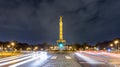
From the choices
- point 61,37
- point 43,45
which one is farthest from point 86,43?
point 61,37

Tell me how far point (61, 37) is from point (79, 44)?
7452 centimetres

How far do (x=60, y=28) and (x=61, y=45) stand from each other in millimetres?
10450

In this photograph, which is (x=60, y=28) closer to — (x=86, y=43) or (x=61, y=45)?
(x=61, y=45)

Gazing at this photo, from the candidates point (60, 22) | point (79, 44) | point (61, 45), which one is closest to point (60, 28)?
point (60, 22)

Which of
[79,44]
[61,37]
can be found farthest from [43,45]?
[61,37]

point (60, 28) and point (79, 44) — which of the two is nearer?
point (60, 28)

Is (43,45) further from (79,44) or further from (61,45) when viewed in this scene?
(61,45)

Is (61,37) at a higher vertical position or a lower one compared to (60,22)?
lower

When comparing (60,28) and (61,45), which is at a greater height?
(60,28)

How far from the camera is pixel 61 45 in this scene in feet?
365

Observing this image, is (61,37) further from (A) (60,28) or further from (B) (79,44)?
(B) (79,44)

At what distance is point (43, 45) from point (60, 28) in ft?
249

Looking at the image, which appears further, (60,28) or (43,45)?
(43,45)

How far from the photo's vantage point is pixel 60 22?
116 metres
